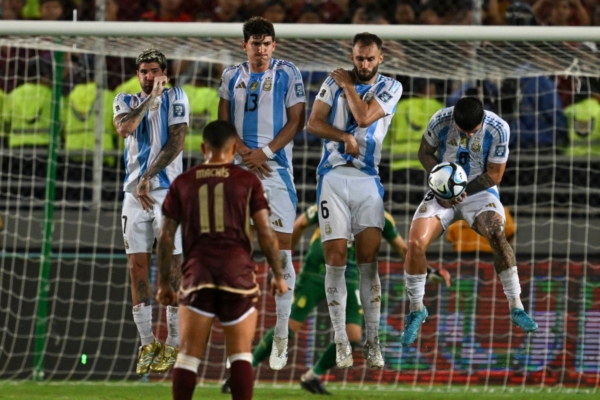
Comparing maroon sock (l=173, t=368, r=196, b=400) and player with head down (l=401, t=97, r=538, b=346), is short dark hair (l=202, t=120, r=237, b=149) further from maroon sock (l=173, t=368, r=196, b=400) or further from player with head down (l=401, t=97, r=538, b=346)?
player with head down (l=401, t=97, r=538, b=346)

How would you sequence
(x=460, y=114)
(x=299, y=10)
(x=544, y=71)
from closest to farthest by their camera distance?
1. (x=460, y=114)
2. (x=544, y=71)
3. (x=299, y=10)

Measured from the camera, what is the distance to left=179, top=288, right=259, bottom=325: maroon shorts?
24.8ft

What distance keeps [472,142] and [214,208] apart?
3.24m

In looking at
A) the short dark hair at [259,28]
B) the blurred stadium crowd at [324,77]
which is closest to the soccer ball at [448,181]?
the short dark hair at [259,28]

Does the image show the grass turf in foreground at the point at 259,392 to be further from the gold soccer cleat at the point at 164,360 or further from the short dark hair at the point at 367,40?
the short dark hair at the point at 367,40

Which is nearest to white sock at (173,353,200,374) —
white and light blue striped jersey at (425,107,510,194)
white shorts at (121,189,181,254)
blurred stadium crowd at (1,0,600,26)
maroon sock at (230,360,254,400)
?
maroon sock at (230,360,254,400)

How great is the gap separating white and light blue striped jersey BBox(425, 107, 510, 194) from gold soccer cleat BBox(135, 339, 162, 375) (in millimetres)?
2898

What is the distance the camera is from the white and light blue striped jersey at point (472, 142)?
991cm

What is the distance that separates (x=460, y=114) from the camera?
31.7 feet

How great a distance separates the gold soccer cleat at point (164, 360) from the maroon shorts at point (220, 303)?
2384 millimetres

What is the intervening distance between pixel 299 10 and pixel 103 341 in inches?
189

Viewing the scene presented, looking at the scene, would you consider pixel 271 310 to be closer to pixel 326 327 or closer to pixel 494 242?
pixel 326 327

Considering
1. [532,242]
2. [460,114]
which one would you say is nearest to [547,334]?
[532,242]

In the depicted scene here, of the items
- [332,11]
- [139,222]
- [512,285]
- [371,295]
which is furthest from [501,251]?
[332,11]
